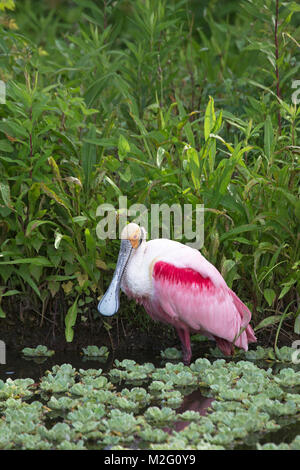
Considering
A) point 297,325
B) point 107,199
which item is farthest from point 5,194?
point 297,325

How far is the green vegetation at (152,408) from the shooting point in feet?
14.0

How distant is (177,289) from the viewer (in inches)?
211

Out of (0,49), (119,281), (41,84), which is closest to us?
(119,281)

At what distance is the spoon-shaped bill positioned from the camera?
538 cm

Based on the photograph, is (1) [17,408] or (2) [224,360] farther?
(2) [224,360]

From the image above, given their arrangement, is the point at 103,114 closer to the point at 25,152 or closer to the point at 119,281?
the point at 25,152

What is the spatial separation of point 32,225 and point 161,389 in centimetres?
134

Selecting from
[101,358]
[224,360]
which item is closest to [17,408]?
[101,358]

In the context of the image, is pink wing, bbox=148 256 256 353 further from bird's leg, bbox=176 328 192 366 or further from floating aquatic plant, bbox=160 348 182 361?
floating aquatic plant, bbox=160 348 182 361

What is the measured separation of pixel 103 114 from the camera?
7.07m

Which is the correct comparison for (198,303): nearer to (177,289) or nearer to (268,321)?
(177,289)

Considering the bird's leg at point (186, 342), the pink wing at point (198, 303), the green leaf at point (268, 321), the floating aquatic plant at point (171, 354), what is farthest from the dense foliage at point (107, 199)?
the floating aquatic plant at point (171, 354)

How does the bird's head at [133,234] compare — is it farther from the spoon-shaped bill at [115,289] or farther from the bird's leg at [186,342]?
the bird's leg at [186,342]
